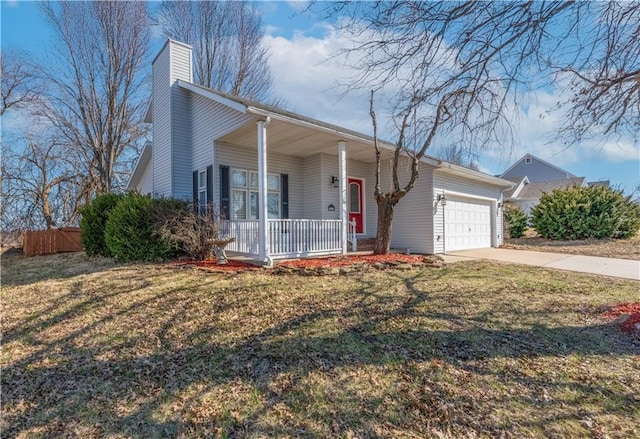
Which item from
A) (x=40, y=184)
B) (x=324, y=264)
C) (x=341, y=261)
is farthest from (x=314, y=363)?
(x=40, y=184)

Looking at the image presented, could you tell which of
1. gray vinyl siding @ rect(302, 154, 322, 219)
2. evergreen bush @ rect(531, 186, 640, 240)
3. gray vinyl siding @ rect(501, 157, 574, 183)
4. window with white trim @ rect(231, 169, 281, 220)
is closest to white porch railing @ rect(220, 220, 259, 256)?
window with white trim @ rect(231, 169, 281, 220)

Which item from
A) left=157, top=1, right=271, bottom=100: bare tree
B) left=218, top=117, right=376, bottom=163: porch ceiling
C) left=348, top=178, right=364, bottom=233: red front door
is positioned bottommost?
left=348, top=178, right=364, bottom=233: red front door

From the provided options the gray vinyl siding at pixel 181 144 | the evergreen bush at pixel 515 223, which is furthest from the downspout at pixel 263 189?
the evergreen bush at pixel 515 223

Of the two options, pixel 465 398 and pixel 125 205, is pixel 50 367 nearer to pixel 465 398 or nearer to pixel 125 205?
pixel 465 398

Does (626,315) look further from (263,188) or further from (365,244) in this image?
(365,244)

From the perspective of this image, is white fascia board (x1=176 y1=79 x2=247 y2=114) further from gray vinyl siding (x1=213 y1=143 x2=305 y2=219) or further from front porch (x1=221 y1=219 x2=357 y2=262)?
front porch (x1=221 y1=219 x2=357 y2=262)

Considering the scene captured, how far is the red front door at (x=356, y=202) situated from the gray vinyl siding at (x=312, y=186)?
2.16 feet

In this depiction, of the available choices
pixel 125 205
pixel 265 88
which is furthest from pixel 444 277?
pixel 265 88

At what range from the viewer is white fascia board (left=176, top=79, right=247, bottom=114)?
7398 millimetres

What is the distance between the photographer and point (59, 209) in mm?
16016

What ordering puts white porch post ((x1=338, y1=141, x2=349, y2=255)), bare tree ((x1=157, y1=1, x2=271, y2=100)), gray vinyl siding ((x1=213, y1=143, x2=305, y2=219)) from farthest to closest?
1. bare tree ((x1=157, y1=1, x2=271, y2=100))
2. gray vinyl siding ((x1=213, y1=143, x2=305, y2=219))
3. white porch post ((x1=338, y1=141, x2=349, y2=255))

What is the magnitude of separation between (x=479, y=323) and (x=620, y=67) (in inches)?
152

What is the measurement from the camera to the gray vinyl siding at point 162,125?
10492 millimetres

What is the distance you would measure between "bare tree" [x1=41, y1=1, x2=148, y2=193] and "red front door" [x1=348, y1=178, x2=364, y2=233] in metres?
10.8
